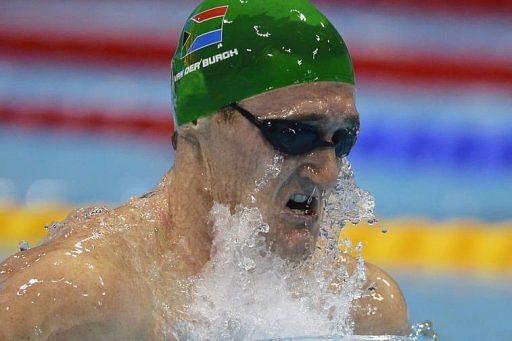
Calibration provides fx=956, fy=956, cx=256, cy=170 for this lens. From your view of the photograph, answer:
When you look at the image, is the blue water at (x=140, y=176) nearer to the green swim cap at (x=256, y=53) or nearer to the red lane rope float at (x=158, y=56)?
the red lane rope float at (x=158, y=56)

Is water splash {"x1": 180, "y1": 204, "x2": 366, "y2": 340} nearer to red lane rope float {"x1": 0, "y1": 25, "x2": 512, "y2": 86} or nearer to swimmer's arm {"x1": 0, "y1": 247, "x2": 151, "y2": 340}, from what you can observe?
swimmer's arm {"x1": 0, "y1": 247, "x2": 151, "y2": 340}

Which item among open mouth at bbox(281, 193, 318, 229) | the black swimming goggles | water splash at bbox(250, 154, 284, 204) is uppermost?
the black swimming goggles

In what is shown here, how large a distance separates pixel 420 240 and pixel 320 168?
3.07 m

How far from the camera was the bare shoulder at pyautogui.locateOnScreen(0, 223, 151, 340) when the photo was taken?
1.90 metres

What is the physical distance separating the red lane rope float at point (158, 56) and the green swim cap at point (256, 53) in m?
5.27

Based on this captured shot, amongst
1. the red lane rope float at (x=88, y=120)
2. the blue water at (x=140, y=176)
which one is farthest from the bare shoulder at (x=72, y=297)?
the red lane rope float at (x=88, y=120)

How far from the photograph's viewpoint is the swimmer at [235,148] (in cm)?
225

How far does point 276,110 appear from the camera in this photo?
2.29 m

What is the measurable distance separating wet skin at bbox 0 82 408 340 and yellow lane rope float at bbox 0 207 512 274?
8.99 feet

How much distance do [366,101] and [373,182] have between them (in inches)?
46.4

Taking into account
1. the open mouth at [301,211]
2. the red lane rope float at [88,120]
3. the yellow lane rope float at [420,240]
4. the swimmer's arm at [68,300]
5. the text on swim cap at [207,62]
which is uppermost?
the red lane rope float at [88,120]

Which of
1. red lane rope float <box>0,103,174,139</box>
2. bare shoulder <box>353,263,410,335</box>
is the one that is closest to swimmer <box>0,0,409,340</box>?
bare shoulder <box>353,263,410,335</box>

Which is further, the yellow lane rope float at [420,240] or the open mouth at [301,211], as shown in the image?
the yellow lane rope float at [420,240]

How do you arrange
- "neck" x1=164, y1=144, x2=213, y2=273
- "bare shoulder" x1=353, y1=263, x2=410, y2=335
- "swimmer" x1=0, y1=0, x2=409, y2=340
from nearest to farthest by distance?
"swimmer" x1=0, y1=0, x2=409, y2=340 < "neck" x1=164, y1=144, x2=213, y2=273 < "bare shoulder" x1=353, y1=263, x2=410, y2=335
